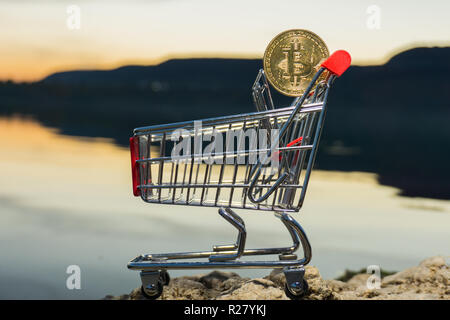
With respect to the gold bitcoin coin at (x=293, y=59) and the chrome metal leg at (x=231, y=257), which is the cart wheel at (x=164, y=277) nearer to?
the chrome metal leg at (x=231, y=257)

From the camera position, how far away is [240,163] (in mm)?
3344

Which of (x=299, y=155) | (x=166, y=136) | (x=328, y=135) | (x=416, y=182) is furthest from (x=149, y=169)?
(x=328, y=135)

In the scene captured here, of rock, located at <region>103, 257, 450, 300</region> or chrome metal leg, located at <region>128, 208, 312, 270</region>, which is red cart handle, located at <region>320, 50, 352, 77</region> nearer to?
chrome metal leg, located at <region>128, 208, 312, 270</region>

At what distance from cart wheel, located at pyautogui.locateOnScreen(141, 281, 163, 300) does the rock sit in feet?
0.32

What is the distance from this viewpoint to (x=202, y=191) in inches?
136

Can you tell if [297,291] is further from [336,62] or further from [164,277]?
[336,62]

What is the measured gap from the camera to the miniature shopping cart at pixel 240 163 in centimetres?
331

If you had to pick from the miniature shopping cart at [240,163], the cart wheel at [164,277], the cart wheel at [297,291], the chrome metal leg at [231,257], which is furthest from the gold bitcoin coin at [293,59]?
the cart wheel at [164,277]

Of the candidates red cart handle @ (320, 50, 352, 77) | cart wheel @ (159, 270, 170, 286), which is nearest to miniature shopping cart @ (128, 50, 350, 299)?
red cart handle @ (320, 50, 352, 77)

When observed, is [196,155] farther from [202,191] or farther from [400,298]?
[400,298]

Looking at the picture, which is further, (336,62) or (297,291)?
(297,291)

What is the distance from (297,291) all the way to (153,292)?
874 mm

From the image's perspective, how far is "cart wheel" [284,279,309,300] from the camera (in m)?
3.52

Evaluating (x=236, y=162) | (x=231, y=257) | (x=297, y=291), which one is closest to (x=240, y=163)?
(x=236, y=162)
